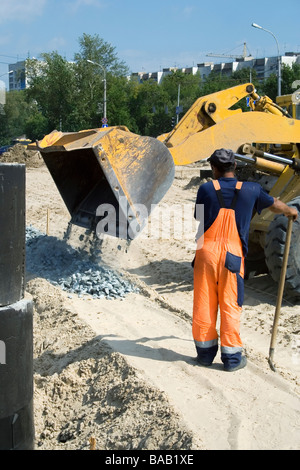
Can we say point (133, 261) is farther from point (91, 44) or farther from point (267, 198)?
point (91, 44)

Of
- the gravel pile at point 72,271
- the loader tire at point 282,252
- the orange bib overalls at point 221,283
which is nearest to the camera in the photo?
the orange bib overalls at point 221,283

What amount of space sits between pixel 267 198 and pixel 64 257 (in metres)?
4.67

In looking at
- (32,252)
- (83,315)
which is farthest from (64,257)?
(83,315)

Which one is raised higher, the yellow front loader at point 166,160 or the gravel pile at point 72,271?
the yellow front loader at point 166,160

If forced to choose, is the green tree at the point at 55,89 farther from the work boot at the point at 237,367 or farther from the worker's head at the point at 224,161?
the work boot at the point at 237,367

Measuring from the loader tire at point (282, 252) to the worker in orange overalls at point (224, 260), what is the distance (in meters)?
2.37

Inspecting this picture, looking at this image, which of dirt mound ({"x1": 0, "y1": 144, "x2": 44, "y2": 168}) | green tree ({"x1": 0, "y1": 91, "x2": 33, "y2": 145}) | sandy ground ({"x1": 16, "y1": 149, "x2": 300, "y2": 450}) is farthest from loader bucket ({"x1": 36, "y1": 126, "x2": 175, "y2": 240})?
green tree ({"x1": 0, "y1": 91, "x2": 33, "y2": 145})

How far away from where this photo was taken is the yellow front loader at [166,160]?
20.9 feet

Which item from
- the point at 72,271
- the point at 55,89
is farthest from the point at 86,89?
the point at 72,271

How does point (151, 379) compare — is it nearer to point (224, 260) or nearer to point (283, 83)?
point (224, 260)

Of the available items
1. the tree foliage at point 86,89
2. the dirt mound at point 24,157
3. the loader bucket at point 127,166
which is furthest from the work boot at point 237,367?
the tree foliage at point 86,89

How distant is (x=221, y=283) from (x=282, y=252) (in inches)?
102

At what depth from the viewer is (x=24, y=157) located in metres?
28.5

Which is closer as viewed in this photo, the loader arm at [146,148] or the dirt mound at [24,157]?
the loader arm at [146,148]
